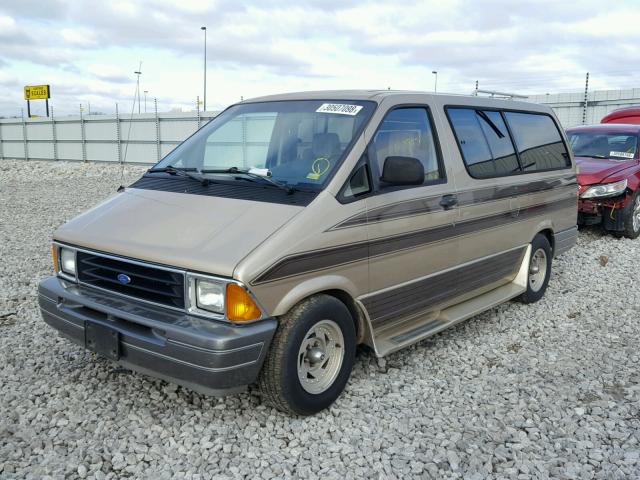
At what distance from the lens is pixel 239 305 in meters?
3.12

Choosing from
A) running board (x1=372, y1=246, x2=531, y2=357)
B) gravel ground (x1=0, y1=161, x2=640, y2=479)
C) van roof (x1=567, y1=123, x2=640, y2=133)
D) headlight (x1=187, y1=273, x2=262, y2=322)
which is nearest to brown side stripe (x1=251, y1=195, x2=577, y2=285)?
headlight (x1=187, y1=273, x2=262, y2=322)

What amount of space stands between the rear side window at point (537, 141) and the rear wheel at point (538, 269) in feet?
2.54

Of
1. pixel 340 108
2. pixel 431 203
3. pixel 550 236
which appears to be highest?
pixel 340 108

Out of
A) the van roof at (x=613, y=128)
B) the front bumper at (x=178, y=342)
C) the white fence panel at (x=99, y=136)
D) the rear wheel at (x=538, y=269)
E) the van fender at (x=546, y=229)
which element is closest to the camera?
the front bumper at (x=178, y=342)

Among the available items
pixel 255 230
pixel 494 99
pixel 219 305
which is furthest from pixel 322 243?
pixel 494 99

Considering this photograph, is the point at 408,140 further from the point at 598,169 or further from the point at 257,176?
the point at 598,169

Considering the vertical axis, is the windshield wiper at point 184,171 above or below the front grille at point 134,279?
above

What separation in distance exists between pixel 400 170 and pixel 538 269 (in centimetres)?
306

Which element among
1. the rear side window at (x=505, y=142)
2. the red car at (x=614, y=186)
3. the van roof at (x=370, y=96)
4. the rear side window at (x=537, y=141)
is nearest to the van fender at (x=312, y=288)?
the van roof at (x=370, y=96)

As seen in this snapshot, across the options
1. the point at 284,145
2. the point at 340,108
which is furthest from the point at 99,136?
the point at 340,108

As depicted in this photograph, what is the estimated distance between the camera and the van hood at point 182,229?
3.20m

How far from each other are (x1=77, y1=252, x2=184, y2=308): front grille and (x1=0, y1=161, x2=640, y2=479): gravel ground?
79cm

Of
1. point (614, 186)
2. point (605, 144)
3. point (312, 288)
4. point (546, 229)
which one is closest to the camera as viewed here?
point (312, 288)

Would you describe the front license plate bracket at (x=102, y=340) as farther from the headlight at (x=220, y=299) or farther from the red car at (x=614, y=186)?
the red car at (x=614, y=186)
